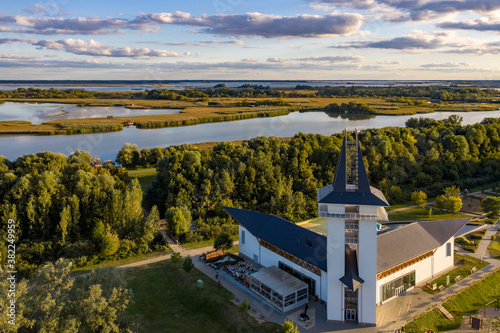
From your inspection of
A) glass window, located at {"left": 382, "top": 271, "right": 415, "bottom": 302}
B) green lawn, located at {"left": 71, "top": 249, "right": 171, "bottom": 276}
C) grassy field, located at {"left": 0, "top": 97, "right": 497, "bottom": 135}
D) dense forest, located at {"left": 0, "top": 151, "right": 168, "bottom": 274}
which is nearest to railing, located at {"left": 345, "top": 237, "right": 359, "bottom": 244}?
glass window, located at {"left": 382, "top": 271, "right": 415, "bottom": 302}

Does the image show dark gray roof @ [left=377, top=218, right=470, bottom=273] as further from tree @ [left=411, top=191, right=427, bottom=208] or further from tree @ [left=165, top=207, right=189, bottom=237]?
tree @ [left=165, top=207, right=189, bottom=237]

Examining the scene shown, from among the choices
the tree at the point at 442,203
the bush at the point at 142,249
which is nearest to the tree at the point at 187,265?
the bush at the point at 142,249

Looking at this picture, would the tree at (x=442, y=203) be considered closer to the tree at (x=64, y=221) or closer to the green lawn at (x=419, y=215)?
the green lawn at (x=419, y=215)

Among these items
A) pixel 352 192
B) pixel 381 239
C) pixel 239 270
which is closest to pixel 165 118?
pixel 239 270

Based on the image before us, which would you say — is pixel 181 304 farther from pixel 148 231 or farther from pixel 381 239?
pixel 381 239

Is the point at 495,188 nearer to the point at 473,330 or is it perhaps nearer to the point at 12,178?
the point at 473,330

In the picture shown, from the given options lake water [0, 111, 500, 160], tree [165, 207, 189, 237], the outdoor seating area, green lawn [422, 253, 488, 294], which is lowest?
green lawn [422, 253, 488, 294]
